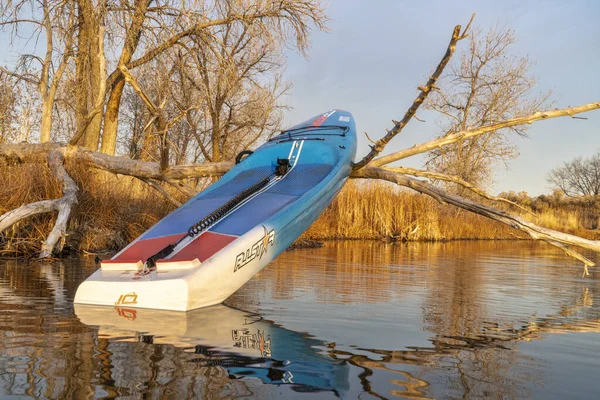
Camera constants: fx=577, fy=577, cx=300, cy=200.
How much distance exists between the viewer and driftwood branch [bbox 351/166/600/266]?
242 inches

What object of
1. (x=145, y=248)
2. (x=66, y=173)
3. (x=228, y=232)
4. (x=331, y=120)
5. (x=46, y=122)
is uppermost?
(x=46, y=122)

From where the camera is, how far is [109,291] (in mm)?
3680

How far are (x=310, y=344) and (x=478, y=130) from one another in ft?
16.5

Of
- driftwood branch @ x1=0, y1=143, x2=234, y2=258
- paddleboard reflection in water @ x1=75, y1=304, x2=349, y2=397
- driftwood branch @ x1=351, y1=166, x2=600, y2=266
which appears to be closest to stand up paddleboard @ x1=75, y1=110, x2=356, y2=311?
paddleboard reflection in water @ x1=75, y1=304, x2=349, y2=397

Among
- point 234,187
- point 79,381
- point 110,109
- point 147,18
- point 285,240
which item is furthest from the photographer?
point 110,109

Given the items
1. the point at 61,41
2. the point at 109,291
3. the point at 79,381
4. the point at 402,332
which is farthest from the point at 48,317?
the point at 61,41

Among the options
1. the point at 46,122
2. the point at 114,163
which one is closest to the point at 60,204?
the point at 114,163

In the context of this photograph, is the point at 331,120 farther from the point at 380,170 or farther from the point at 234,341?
the point at 234,341

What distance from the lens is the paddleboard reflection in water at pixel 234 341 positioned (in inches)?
83.0

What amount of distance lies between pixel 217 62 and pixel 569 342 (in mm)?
10504

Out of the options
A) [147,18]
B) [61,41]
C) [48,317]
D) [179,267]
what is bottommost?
[48,317]

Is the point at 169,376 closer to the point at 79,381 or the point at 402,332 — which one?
the point at 79,381

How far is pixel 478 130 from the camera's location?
6.98 meters

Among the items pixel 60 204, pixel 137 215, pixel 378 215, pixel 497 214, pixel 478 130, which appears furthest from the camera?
pixel 378 215
